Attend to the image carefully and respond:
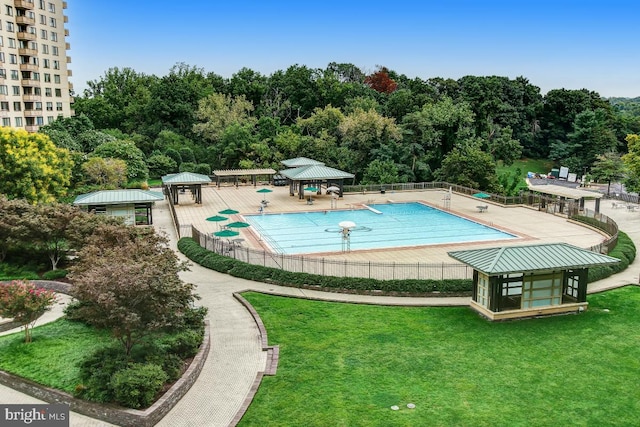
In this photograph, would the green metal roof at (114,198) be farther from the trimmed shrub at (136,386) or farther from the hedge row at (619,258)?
the hedge row at (619,258)

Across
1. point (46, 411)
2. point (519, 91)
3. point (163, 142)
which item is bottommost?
point (46, 411)

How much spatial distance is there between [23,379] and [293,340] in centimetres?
857

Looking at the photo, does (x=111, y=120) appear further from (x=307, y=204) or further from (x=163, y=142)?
(x=307, y=204)

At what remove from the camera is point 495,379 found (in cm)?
1675

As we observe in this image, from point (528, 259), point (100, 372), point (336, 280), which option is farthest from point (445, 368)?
point (100, 372)

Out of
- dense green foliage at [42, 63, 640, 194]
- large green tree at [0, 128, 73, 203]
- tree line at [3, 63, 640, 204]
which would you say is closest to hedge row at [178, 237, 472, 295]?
large green tree at [0, 128, 73, 203]

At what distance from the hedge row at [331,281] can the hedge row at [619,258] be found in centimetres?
730

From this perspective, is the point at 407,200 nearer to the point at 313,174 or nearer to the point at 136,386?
the point at 313,174

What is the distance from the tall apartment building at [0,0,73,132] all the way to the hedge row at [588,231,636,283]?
5967cm

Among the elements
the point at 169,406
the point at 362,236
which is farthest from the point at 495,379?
the point at 362,236

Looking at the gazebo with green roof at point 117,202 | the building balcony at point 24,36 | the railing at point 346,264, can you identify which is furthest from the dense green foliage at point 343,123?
the railing at point 346,264

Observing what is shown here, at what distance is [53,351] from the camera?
17.9 metres

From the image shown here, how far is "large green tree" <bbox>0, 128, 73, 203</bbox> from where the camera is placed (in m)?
36.4

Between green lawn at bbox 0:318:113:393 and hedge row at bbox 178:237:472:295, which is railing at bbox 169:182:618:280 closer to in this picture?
hedge row at bbox 178:237:472:295
